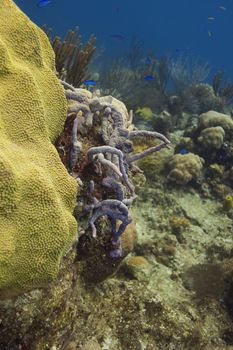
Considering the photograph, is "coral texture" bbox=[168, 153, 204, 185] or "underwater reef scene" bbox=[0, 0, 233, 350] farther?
"coral texture" bbox=[168, 153, 204, 185]

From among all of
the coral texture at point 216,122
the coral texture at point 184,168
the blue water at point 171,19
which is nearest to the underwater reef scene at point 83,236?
the coral texture at point 184,168

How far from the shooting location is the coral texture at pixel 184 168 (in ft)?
23.7

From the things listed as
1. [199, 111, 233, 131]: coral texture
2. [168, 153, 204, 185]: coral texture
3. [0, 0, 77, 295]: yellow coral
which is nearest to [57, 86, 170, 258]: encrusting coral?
[0, 0, 77, 295]: yellow coral

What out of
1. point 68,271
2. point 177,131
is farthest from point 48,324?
point 177,131

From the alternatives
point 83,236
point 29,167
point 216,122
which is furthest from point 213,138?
point 29,167

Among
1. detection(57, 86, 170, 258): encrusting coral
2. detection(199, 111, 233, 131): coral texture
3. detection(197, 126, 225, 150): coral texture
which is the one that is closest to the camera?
detection(57, 86, 170, 258): encrusting coral

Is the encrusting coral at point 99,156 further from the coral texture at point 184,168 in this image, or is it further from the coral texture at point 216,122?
the coral texture at point 216,122

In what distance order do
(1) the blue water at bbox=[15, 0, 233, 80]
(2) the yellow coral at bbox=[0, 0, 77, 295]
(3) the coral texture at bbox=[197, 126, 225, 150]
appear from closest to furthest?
(2) the yellow coral at bbox=[0, 0, 77, 295], (3) the coral texture at bbox=[197, 126, 225, 150], (1) the blue water at bbox=[15, 0, 233, 80]

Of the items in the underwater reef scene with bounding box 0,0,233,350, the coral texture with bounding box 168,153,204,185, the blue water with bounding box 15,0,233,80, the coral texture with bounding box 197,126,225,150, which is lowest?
the blue water with bounding box 15,0,233,80

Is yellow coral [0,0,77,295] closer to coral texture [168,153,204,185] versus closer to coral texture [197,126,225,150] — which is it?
coral texture [168,153,204,185]

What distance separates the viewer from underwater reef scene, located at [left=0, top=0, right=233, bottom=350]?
213 centimetres

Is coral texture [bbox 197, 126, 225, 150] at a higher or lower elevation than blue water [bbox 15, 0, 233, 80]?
higher

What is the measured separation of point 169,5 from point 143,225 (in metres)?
127

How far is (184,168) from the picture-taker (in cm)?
734
